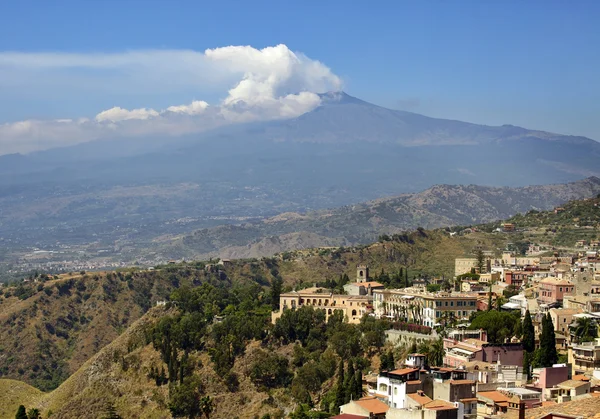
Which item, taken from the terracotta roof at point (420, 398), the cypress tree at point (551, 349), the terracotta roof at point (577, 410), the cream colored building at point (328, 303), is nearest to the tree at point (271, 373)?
the cream colored building at point (328, 303)

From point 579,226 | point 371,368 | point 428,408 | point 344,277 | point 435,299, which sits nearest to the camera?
point 428,408

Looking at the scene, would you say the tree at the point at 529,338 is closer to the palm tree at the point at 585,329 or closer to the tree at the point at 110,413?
the palm tree at the point at 585,329

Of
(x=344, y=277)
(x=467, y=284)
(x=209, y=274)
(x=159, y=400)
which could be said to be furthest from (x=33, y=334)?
(x=467, y=284)

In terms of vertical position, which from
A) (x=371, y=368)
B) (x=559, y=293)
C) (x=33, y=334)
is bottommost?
(x=33, y=334)

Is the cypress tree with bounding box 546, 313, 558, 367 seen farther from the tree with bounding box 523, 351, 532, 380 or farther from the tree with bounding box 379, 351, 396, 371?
the tree with bounding box 379, 351, 396, 371

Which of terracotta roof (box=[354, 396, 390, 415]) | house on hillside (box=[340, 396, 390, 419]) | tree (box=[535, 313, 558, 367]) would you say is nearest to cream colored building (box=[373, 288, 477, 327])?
tree (box=[535, 313, 558, 367])

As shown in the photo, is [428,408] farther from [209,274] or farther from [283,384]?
[209,274]
